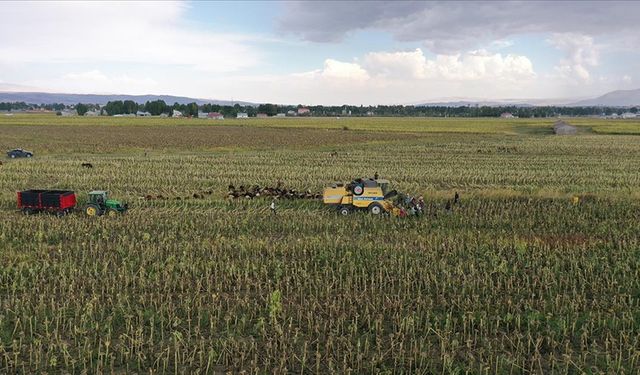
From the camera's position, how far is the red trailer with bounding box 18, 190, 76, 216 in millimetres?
18219

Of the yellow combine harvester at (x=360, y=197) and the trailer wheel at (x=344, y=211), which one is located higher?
the yellow combine harvester at (x=360, y=197)

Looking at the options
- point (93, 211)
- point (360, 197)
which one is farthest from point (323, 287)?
point (93, 211)

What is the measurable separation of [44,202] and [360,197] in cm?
1112

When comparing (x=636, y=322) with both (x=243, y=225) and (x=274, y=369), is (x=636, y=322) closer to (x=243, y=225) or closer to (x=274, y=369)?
(x=274, y=369)

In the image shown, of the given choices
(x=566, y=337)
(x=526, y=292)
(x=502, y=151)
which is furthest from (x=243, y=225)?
(x=502, y=151)

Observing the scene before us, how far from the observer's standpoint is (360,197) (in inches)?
739

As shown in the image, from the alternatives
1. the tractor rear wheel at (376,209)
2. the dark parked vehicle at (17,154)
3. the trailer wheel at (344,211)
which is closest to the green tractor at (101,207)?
the trailer wheel at (344,211)

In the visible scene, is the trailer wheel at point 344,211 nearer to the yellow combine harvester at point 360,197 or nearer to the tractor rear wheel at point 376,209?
the yellow combine harvester at point 360,197

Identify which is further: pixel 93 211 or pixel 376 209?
pixel 376 209

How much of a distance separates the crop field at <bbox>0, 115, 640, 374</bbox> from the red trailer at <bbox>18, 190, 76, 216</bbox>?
403 millimetres

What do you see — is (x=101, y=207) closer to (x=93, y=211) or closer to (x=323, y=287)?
(x=93, y=211)

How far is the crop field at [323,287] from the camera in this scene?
873 centimetres

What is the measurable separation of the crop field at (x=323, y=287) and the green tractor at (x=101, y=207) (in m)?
0.62

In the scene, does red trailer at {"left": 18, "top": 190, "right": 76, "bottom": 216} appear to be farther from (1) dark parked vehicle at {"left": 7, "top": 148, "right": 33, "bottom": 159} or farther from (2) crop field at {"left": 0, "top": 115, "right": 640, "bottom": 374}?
(1) dark parked vehicle at {"left": 7, "top": 148, "right": 33, "bottom": 159}
